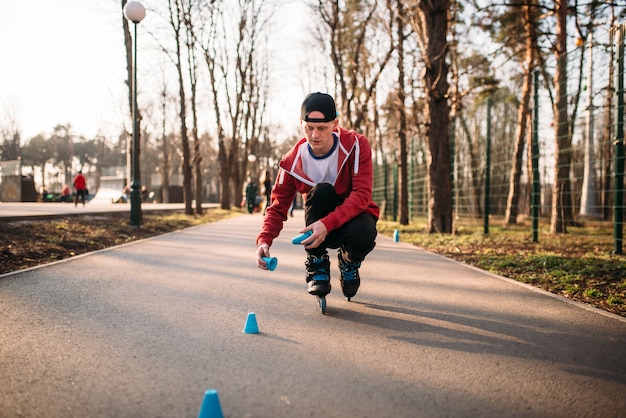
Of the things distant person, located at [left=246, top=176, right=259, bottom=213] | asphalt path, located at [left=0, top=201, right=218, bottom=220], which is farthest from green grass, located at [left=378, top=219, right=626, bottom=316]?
distant person, located at [left=246, top=176, right=259, bottom=213]

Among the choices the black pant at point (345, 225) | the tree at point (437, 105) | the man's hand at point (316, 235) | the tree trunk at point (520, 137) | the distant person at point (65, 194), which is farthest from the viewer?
the distant person at point (65, 194)

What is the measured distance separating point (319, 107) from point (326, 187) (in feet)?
2.11

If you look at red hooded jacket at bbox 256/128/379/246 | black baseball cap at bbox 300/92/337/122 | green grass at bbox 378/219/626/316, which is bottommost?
green grass at bbox 378/219/626/316

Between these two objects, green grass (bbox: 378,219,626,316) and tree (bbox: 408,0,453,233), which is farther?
tree (bbox: 408,0,453,233)

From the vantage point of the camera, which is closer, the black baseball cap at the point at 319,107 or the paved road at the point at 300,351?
the paved road at the point at 300,351

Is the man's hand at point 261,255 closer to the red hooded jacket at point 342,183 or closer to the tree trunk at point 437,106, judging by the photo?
the red hooded jacket at point 342,183

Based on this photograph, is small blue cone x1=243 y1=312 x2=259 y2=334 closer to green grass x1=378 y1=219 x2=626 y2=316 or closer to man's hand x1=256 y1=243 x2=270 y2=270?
man's hand x1=256 y1=243 x2=270 y2=270

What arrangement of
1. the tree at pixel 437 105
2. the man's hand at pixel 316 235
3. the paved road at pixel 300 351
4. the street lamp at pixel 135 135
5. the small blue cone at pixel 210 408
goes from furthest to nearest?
the tree at pixel 437 105, the street lamp at pixel 135 135, the man's hand at pixel 316 235, the paved road at pixel 300 351, the small blue cone at pixel 210 408

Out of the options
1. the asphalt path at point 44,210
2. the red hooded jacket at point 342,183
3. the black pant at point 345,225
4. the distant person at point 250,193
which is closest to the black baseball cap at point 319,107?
the red hooded jacket at point 342,183

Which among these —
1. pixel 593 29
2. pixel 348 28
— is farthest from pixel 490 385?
pixel 348 28

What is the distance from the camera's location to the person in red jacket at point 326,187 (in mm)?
3641

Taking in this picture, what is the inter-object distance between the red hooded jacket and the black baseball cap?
10.2 inches

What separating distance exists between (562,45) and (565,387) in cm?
1413

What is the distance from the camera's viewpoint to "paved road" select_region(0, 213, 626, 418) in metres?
2.21
